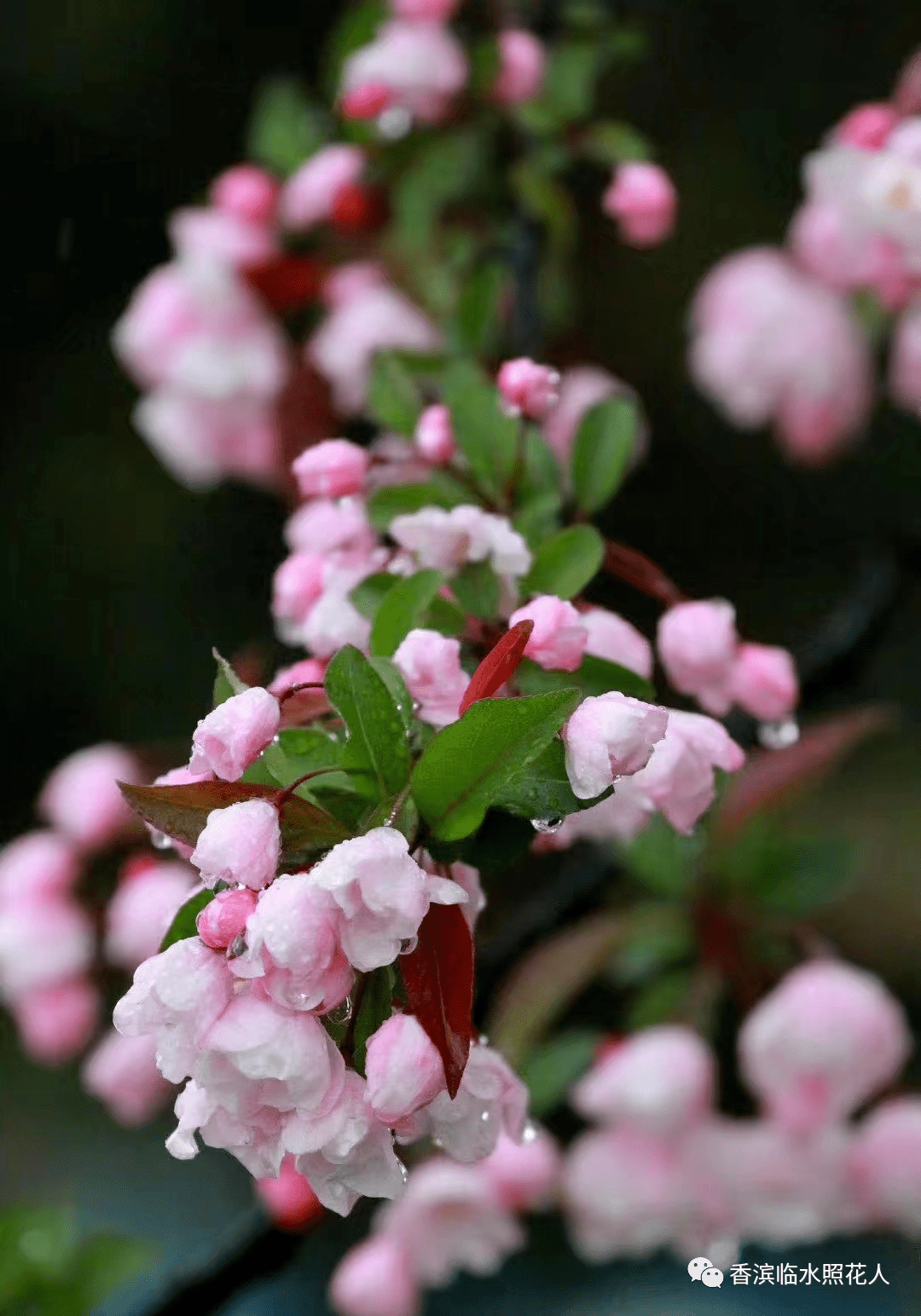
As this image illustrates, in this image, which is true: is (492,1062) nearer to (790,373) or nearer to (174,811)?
(174,811)

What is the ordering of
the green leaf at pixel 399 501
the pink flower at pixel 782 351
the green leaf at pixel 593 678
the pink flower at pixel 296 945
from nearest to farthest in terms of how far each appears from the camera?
the pink flower at pixel 296 945, the green leaf at pixel 593 678, the green leaf at pixel 399 501, the pink flower at pixel 782 351

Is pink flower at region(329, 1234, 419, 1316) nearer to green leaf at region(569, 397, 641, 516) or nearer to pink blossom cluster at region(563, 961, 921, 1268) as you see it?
pink blossom cluster at region(563, 961, 921, 1268)

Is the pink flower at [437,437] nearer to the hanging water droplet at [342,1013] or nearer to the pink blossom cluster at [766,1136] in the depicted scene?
the hanging water droplet at [342,1013]

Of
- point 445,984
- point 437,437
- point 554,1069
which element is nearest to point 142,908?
point 554,1069

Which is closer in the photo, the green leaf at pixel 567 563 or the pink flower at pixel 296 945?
the pink flower at pixel 296 945

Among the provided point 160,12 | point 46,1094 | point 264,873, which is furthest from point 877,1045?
point 160,12

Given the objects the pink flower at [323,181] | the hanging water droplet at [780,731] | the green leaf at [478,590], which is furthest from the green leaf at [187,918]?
the pink flower at [323,181]

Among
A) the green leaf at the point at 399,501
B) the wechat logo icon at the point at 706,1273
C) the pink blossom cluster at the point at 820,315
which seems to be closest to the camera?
the green leaf at the point at 399,501
